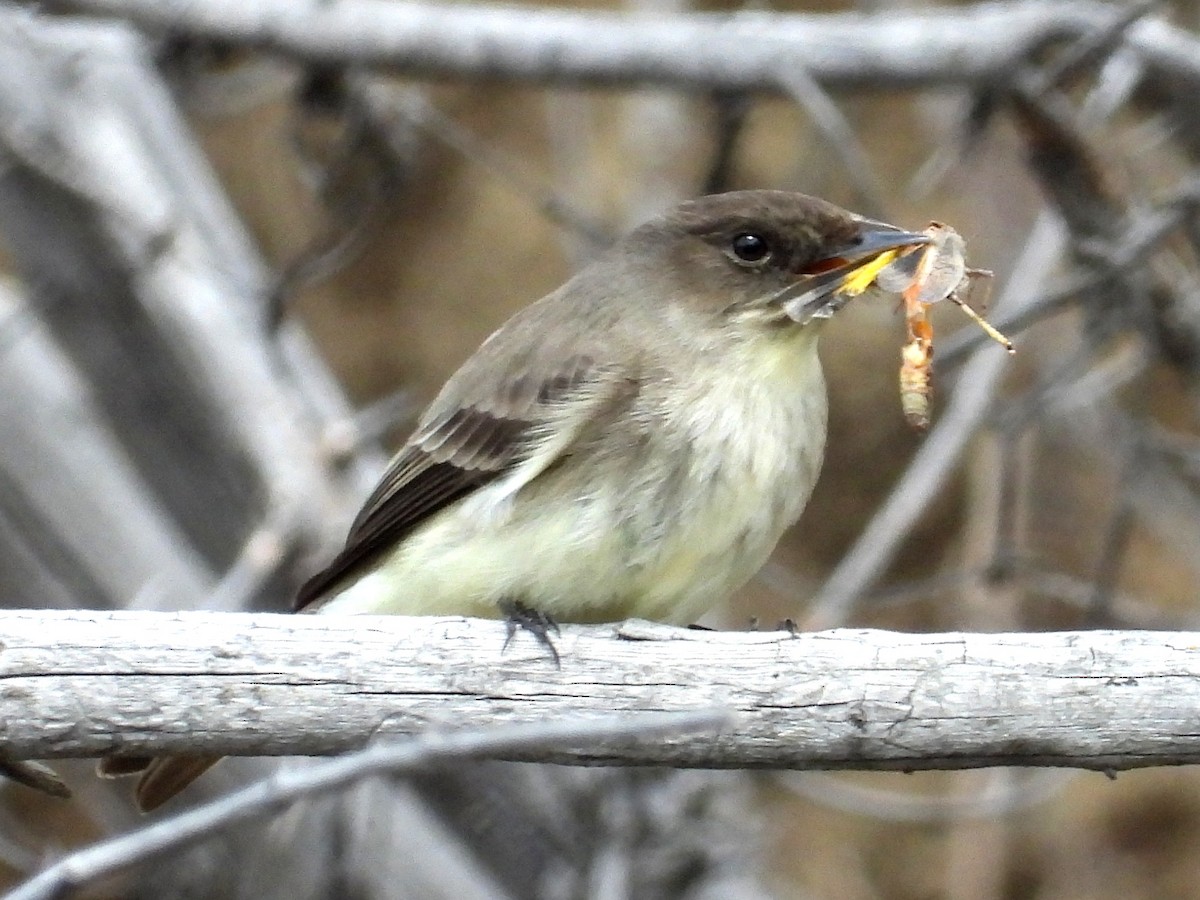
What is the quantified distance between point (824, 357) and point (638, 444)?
3352mm

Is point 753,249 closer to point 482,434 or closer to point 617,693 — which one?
point 482,434

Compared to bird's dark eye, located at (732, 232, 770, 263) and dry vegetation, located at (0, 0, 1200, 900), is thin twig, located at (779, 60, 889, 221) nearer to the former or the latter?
dry vegetation, located at (0, 0, 1200, 900)

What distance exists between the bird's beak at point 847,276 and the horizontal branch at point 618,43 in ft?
4.43

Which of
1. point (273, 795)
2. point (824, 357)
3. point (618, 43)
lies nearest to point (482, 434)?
point (618, 43)

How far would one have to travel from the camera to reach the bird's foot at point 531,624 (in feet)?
8.44

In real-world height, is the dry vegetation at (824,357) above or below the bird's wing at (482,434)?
below

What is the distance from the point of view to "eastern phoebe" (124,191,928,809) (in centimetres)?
308

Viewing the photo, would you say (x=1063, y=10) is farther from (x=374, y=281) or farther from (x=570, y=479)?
(x=374, y=281)

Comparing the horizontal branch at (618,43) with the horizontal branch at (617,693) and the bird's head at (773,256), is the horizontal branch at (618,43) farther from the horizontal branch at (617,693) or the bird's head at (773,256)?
the horizontal branch at (617,693)

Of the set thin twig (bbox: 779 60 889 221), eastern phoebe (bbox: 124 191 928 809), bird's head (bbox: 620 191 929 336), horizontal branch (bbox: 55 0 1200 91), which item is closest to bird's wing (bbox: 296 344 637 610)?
eastern phoebe (bbox: 124 191 928 809)

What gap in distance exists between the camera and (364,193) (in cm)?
518

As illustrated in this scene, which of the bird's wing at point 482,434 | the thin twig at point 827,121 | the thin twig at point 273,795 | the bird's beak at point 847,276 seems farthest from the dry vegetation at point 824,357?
the thin twig at point 273,795

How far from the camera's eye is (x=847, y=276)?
10.5 feet

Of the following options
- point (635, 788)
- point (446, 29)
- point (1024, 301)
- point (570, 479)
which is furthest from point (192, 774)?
point (1024, 301)
